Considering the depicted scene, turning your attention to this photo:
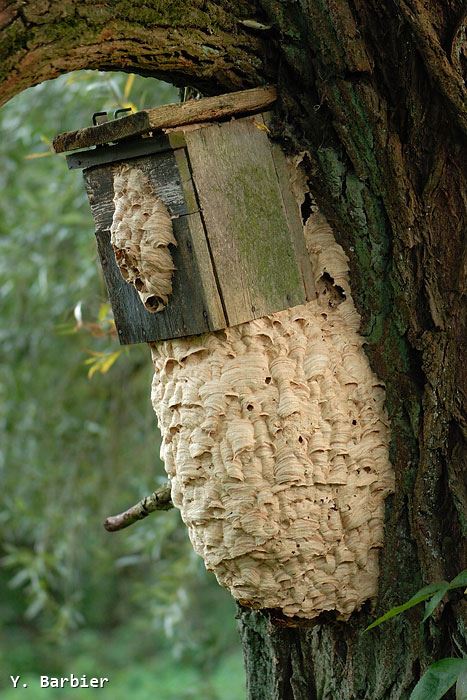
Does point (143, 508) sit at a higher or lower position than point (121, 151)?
lower

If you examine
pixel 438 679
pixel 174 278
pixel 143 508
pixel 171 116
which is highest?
pixel 171 116

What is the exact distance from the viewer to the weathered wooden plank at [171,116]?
1507 mm

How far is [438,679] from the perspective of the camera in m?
1.44

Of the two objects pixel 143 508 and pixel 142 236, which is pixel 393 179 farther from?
pixel 143 508

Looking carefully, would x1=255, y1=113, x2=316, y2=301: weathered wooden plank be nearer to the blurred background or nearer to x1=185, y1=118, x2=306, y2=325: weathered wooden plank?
x1=185, y1=118, x2=306, y2=325: weathered wooden plank

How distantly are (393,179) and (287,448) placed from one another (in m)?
0.53

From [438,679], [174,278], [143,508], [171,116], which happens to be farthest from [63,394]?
[438,679]

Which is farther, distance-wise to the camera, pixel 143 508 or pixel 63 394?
pixel 63 394

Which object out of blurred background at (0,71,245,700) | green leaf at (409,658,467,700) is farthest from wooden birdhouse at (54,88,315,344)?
blurred background at (0,71,245,700)

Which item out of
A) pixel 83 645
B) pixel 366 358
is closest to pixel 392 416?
pixel 366 358

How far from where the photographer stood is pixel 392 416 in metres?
1.75

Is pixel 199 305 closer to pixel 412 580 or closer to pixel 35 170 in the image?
pixel 412 580

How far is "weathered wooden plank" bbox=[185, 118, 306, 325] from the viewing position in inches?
62.9

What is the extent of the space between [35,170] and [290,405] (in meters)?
2.89
